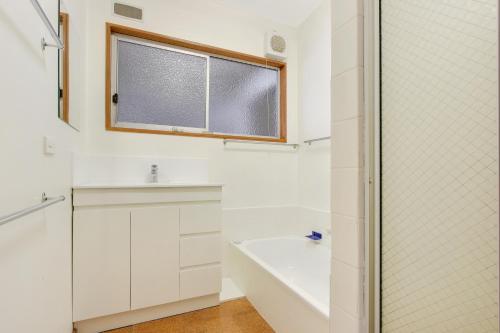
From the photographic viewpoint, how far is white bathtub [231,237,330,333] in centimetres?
125

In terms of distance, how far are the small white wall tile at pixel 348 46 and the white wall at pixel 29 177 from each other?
1.06m

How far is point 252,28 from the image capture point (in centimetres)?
239

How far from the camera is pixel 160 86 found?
213 centimetres

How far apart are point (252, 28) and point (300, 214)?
1.94 meters

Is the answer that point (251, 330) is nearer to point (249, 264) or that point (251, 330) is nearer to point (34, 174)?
point (249, 264)

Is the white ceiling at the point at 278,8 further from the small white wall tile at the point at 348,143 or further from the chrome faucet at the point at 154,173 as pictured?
the small white wall tile at the point at 348,143

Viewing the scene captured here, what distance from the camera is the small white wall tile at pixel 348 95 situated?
80 cm

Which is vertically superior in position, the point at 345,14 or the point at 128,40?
the point at 128,40

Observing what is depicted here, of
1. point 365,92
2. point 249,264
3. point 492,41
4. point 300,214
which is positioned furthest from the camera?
point 300,214

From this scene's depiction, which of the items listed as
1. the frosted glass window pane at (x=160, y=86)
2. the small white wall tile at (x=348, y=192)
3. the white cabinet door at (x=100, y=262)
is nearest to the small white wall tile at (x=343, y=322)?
the small white wall tile at (x=348, y=192)

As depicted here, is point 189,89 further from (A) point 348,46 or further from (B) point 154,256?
(A) point 348,46

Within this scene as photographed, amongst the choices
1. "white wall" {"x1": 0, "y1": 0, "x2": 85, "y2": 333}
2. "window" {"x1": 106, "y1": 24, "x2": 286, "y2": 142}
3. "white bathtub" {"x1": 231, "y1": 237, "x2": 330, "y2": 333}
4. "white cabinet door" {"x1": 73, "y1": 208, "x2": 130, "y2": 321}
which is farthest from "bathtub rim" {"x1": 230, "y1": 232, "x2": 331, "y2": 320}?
"white wall" {"x1": 0, "y1": 0, "x2": 85, "y2": 333}

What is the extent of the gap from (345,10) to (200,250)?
1.59 metres

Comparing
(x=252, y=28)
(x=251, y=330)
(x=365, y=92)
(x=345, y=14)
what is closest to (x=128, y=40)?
Result: (x=252, y=28)
